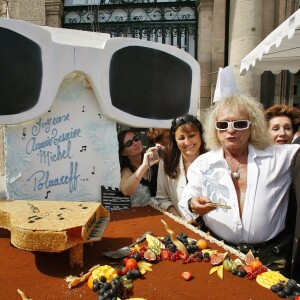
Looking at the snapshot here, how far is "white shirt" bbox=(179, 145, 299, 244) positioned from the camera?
2.00 meters

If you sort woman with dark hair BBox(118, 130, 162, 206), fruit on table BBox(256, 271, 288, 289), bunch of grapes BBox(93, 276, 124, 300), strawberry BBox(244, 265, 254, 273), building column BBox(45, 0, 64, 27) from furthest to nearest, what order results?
building column BBox(45, 0, 64, 27), woman with dark hair BBox(118, 130, 162, 206), strawberry BBox(244, 265, 254, 273), fruit on table BBox(256, 271, 288, 289), bunch of grapes BBox(93, 276, 124, 300)

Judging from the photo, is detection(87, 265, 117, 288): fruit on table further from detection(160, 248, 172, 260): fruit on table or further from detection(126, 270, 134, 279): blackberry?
detection(160, 248, 172, 260): fruit on table

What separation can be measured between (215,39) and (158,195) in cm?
580

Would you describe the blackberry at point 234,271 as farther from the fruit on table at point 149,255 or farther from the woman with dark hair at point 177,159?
the woman with dark hair at point 177,159

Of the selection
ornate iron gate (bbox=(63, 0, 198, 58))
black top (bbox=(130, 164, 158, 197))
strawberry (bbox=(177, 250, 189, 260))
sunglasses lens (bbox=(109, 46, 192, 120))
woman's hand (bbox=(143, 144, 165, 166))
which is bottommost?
strawberry (bbox=(177, 250, 189, 260))

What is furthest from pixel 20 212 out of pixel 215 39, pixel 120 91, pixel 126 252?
pixel 215 39

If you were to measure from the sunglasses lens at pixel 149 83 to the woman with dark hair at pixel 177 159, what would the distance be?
50 centimetres

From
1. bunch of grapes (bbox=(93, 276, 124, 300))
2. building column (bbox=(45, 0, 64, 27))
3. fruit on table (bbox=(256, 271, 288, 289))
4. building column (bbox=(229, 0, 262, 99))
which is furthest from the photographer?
building column (bbox=(45, 0, 64, 27))

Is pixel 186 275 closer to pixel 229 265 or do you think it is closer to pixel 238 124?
pixel 229 265

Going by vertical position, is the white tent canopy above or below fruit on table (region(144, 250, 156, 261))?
above

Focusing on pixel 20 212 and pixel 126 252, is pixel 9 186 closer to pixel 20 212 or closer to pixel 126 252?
pixel 20 212

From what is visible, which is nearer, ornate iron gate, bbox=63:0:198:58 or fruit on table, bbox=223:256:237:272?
Answer: fruit on table, bbox=223:256:237:272

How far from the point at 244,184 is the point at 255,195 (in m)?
0.11

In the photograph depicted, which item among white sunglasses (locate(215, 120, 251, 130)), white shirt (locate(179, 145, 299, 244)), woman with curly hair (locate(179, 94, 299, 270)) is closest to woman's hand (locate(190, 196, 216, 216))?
woman with curly hair (locate(179, 94, 299, 270))
